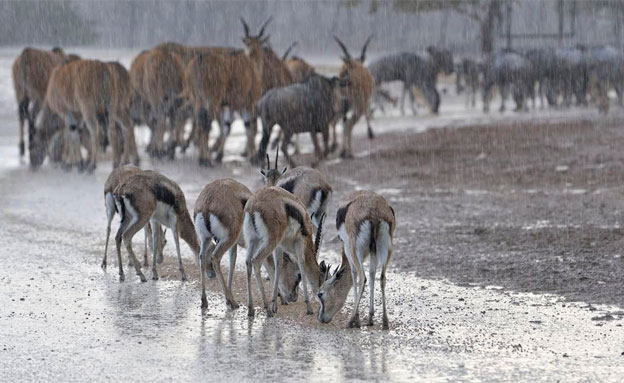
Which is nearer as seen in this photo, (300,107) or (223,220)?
(223,220)

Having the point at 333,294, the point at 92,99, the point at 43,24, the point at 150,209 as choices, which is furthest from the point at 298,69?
the point at 43,24

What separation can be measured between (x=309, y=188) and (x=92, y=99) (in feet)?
26.5

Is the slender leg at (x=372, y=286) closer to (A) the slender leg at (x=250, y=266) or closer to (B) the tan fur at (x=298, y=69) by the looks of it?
(A) the slender leg at (x=250, y=266)

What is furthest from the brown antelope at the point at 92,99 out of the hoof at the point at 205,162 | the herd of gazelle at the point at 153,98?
the hoof at the point at 205,162

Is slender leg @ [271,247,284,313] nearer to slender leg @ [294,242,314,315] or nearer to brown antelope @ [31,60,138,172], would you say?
slender leg @ [294,242,314,315]

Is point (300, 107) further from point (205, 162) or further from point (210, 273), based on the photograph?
point (210, 273)

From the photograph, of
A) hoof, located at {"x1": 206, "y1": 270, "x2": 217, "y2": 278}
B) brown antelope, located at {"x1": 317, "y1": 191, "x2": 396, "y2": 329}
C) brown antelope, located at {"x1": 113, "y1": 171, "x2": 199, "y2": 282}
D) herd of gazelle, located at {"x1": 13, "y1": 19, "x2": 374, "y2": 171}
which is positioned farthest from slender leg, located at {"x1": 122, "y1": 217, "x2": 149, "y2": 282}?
herd of gazelle, located at {"x1": 13, "y1": 19, "x2": 374, "y2": 171}

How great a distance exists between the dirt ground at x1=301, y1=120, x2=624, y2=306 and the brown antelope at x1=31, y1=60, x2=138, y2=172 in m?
3.12

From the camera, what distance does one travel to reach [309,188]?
331 inches

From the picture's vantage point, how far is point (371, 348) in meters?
6.45

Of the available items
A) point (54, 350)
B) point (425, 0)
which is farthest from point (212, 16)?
point (54, 350)

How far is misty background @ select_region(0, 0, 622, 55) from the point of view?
5347 cm

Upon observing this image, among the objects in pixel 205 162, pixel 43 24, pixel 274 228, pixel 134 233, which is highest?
pixel 43 24

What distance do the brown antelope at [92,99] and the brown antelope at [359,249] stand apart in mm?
9279
